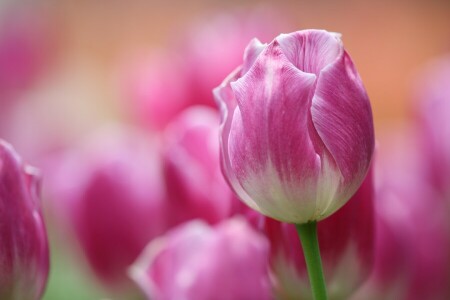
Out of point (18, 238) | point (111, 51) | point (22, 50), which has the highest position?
point (18, 238)

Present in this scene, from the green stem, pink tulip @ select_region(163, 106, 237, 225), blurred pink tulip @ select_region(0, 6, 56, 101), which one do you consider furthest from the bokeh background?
the green stem

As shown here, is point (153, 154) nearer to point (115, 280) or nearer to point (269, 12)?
point (115, 280)

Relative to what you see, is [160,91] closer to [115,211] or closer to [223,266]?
[115,211]

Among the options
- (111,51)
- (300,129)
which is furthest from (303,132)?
(111,51)

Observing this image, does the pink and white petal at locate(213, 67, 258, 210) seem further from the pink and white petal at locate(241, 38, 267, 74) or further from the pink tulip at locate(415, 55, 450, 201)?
the pink tulip at locate(415, 55, 450, 201)

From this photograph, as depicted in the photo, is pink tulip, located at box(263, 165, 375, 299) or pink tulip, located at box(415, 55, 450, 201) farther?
pink tulip, located at box(415, 55, 450, 201)

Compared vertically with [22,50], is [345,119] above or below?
above
